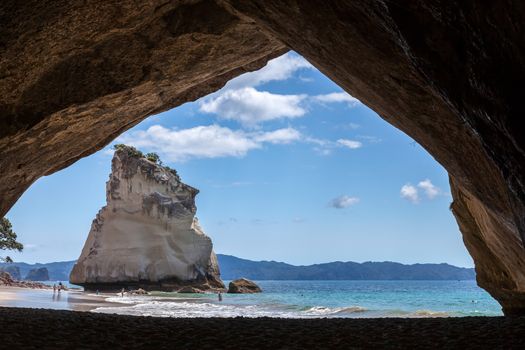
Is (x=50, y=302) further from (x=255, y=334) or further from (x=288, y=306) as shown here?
(x=255, y=334)

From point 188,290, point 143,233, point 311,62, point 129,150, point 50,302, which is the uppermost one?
point 129,150

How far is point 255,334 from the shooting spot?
631cm

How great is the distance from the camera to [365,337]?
6.01 meters

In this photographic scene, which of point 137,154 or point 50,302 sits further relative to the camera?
point 137,154

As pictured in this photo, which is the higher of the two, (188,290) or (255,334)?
(255,334)

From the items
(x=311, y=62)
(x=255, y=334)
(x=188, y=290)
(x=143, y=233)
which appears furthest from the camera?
(x=143, y=233)

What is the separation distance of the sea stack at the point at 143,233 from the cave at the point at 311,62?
38.2 meters

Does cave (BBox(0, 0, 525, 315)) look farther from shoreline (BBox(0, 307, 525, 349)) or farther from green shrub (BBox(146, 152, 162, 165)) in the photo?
green shrub (BBox(146, 152, 162, 165))

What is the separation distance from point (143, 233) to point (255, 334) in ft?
155

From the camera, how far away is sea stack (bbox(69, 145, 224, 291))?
51.4 meters

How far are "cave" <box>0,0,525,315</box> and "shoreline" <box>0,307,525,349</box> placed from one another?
4.85 ft

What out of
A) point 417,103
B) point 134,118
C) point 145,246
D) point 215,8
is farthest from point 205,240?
point 417,103

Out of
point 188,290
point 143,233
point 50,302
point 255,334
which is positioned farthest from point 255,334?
point 143,233

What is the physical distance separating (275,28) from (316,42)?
1.15 m
